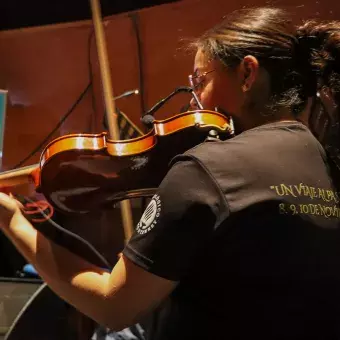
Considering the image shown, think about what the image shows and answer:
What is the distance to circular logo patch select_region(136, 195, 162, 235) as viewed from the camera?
68 cm

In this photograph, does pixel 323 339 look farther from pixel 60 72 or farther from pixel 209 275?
pixel 60 72

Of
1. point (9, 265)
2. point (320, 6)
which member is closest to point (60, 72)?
point (9, 265)

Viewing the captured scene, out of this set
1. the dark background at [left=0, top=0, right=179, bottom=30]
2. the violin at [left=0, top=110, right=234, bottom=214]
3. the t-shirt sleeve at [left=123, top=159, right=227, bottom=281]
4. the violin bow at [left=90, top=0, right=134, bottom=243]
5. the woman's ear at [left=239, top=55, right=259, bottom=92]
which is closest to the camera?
the t-shirt sleeve at [left=123, top=159, right=227, bottom=281]

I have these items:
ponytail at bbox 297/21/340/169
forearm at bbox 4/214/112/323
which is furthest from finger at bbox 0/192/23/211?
ponytail at bbox 297/21/340/169

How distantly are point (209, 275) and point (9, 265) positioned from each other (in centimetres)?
144

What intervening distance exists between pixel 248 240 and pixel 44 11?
5.40ft

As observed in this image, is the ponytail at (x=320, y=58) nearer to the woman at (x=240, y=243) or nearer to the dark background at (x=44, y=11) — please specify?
the woman at (x=240, y=243)

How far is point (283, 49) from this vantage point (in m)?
0.85

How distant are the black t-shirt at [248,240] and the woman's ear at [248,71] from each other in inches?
3.7

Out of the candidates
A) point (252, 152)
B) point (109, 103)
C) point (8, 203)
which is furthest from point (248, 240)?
point (109, 103)

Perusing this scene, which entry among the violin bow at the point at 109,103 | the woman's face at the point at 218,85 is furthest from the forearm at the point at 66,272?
the violin bow at the point at 109,103

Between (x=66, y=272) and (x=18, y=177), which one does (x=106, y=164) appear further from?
(x=66, y=272)

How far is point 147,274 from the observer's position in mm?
679

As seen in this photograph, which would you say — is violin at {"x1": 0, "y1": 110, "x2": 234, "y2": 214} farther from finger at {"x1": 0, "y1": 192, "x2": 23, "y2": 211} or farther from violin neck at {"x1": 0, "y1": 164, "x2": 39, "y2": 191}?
finger at {"x1": 0, "y1": 192, "x2": 23, "y2": 211}
